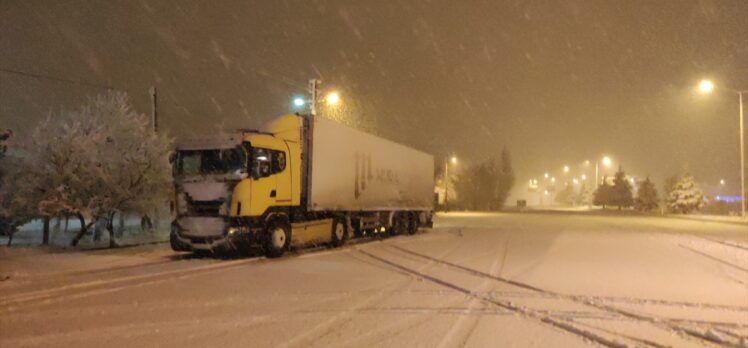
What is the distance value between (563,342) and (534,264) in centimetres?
966

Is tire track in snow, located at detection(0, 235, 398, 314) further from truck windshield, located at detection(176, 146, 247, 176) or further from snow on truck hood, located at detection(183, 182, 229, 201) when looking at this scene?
truck windshield, located at detection(176, 146, 247, 176)

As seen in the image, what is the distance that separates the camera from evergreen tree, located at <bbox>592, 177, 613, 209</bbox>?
382ft

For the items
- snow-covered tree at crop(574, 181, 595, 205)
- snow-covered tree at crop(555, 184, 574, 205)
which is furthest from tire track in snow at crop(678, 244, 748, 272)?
snow-covered tree at crop(555, 184, 574, 205)

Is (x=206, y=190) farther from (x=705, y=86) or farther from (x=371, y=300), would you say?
(x=705, y=86)

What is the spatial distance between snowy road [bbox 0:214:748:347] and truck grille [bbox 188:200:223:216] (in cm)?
130

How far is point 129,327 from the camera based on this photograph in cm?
865

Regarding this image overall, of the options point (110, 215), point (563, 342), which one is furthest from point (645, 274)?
point (110, 215)

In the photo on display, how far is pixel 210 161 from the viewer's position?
60.7ft

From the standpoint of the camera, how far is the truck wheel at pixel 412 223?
1270 inches

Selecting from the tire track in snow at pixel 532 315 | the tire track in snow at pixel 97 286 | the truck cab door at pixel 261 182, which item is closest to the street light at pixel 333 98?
the truck cab door at pixel 261 182

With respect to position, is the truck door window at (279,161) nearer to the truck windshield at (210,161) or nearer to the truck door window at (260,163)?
the truck door window at (260,163)

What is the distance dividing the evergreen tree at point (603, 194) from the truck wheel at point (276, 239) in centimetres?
10300

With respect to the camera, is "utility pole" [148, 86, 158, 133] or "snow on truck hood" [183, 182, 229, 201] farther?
"utility pole" [148, 86, 158, 133]

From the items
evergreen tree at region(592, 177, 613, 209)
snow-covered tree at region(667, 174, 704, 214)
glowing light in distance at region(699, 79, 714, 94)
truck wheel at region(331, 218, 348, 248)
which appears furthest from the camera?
evergreen tree at region(592, 177, 613, 209)
